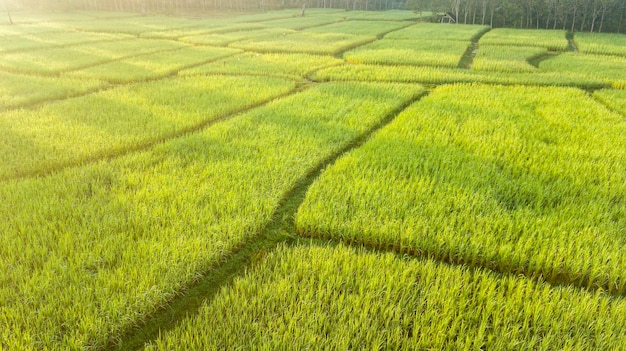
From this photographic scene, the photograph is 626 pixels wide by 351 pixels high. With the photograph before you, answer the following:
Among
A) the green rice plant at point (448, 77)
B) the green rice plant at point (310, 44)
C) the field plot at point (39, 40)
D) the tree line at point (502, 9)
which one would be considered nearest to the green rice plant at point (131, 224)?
the green rice plant at point (448, 77)

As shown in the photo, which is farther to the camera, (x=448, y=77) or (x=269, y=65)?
(x=269, y=65)

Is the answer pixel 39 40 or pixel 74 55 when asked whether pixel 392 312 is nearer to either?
pixel 74 55

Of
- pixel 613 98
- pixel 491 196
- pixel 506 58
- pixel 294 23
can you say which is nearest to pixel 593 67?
pixel 506 58

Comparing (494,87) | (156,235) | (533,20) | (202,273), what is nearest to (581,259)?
(202,273)

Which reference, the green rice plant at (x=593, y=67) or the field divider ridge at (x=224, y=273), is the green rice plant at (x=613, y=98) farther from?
the field divider ridge at (x=224, y=273)

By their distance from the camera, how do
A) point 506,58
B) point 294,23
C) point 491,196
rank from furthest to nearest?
point 294,23 < point 506,58 < point 491,196

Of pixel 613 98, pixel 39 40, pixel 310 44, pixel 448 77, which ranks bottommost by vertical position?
pixel 613 98

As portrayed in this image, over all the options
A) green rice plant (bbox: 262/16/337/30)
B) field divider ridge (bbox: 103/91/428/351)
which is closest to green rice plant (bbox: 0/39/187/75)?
field divider ridge (bbox: 103/91/428/351)

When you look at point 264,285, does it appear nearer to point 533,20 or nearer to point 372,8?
point 533,20
